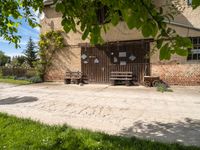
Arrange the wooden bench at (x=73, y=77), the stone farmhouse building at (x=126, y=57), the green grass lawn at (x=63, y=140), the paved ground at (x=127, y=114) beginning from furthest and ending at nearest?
the wooden bench at (x=73, y=77) < the stone farmhouse building at (x=126, y=57) < the paved ground at (x=127, y=114) < the green grass lawn at (x=63, y=140)

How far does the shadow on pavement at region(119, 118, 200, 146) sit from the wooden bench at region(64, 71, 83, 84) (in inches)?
424

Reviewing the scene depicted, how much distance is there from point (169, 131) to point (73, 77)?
39.4 ft

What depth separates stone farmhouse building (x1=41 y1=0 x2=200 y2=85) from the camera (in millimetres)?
14141

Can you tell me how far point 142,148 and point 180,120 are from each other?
2.70 metres

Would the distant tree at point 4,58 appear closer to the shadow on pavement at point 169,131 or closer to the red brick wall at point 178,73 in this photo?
the red brick wall at point 178,73

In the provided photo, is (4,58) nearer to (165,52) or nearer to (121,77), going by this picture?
(121,77)

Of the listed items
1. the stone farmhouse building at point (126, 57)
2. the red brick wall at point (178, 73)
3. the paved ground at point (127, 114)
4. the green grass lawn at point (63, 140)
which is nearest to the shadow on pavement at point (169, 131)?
the paved ground at point (127, 114)

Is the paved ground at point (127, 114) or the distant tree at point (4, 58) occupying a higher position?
the distant tree at point (4, 58)

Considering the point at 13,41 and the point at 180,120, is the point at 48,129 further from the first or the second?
the point at 180,120

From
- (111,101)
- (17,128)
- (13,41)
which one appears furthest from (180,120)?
(13,41)

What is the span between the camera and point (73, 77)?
1720 cm

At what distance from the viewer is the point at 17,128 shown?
232 inches

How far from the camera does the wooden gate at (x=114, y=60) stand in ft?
50.4

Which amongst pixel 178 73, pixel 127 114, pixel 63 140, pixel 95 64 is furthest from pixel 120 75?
pixel 63 140
